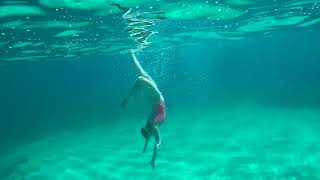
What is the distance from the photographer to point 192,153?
21.0 meters

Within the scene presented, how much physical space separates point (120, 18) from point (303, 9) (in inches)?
484

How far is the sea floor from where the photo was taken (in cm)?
1703

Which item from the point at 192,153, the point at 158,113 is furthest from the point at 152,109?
the point at 192,153

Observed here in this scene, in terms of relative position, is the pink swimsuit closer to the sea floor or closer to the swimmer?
the swimmer

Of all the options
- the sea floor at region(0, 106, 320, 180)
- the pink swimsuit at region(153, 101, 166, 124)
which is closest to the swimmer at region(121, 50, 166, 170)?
the pink swimsuit at region(153, 101, 166, 124)

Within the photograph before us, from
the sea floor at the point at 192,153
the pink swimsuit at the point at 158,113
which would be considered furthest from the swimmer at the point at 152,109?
the sea floor at the point at 192,153

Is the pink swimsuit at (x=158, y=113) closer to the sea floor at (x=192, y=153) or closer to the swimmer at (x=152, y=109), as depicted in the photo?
the swimmer at (x=152, y=109)

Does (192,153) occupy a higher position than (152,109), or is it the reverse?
(152,109)

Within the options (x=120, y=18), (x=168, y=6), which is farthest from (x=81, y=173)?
(x=168, y=6)

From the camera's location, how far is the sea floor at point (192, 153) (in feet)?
55.9

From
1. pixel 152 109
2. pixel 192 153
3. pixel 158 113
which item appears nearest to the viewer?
pixel 158 113

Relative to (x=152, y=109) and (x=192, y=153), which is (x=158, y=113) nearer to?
(x=152, y=109)

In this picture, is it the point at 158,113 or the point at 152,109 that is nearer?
the point at 158,113

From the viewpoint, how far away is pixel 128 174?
17594 mm
